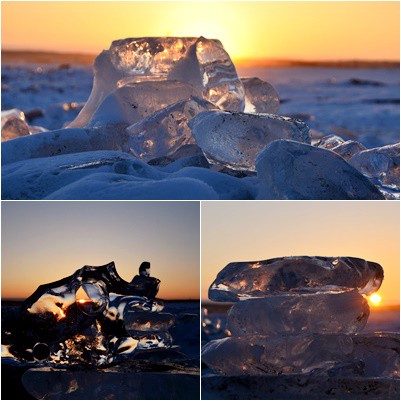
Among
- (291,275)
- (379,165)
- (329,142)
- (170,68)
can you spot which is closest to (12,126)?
(170,68)

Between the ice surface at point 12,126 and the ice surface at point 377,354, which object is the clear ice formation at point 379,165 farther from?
the ice surface at point 12,126

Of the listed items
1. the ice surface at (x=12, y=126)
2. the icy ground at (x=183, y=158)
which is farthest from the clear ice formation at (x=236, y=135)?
the ice surface at (x=12, y=126)

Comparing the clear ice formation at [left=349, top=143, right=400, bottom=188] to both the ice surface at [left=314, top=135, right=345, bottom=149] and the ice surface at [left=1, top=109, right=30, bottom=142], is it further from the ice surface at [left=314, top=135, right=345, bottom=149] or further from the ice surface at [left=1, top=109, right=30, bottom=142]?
the ice surface at [left=1, top=109, right=30, bottom=142]

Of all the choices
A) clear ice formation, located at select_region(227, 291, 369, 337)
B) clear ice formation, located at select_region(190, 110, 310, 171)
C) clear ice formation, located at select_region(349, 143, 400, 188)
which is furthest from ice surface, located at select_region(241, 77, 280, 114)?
clear ice formation, located at select_region(227, 291, 369, 337)

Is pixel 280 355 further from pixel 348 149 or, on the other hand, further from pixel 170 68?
pixel 170 68

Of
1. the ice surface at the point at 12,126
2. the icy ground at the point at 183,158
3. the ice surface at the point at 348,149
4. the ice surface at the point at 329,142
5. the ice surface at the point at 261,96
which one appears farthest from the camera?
the ice surface at the point at 12,126
